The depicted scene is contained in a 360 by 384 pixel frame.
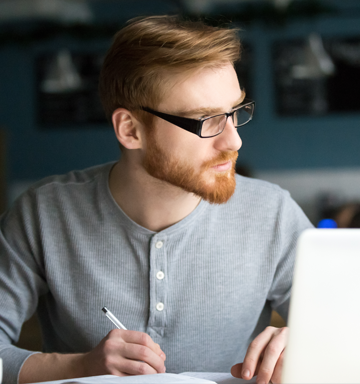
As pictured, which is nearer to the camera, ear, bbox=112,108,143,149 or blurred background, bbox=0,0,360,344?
ear, bbox=112,108,143,149

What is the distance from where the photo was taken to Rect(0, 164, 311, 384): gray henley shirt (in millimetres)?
1145

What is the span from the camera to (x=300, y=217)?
1.29 meters

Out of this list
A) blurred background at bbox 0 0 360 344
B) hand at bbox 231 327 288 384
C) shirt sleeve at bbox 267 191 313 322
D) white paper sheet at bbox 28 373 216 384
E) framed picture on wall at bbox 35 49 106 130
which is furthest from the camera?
framed picture on wall at bbox 35 49 106 130

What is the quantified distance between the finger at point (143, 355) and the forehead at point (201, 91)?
0.57 metres

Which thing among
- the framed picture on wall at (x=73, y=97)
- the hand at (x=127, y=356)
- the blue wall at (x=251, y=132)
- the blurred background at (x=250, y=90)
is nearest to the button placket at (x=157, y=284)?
the hand at (x=127, y=356)

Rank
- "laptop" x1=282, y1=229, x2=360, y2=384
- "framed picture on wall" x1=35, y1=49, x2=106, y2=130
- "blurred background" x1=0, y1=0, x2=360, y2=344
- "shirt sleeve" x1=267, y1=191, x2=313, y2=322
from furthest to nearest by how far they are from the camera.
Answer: "framed picture on wall" x1=35, y1=49, x2=106, y2=130 < "blurred background" x1=0, y1=0, x2=360, y2=344 < "shirt sleeve" x1=267, y1=191, x2=313, y2=322 < "laptop" x1=282, y1=229, x2=360, y2=384

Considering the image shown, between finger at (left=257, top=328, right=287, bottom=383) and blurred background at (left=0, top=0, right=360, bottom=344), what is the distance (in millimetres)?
2916

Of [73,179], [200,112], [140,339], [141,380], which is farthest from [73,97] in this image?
[141,380]

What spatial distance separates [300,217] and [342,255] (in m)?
0.75

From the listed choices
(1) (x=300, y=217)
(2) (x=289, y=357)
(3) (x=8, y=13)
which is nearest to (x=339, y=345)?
(2) (x=289, y=357)

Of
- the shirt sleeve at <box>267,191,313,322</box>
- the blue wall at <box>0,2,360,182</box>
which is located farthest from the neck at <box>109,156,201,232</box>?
the blue wall at <box>0,2,360,182</box>

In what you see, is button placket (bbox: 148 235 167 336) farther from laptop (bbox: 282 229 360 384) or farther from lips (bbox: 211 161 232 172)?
laptop (bbox: 282 229 360 384)

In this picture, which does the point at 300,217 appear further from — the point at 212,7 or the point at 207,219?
the point at 212,7

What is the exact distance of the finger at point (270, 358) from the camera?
812 mm
